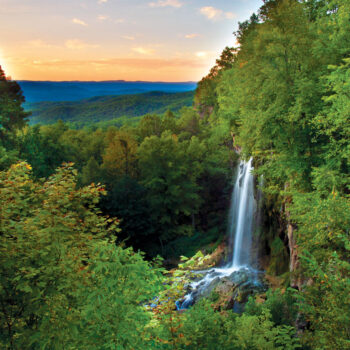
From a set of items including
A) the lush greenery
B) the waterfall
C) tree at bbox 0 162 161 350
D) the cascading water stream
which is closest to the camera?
tree at bbox 0 162 161 350

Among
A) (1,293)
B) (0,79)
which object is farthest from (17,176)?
(0,79)

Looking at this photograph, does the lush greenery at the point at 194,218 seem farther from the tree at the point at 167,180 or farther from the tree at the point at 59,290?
the tree at the point at 167,180

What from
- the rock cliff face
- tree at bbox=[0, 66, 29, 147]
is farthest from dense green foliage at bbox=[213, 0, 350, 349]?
tree at bbox=[0, 66, 29, 147]

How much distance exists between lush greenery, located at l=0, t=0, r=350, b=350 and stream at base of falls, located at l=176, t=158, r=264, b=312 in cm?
175

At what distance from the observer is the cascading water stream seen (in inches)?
789

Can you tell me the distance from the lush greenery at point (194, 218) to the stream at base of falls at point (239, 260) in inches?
69.0

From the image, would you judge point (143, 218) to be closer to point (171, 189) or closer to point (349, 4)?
point (171, 189)

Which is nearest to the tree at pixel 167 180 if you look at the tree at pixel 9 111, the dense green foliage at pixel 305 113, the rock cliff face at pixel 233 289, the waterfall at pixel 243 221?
the waterfall at pixel 243 221

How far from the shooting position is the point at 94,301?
4.41m

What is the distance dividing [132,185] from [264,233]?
12.7m

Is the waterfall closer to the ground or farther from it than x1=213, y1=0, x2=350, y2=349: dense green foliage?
closer to the ground

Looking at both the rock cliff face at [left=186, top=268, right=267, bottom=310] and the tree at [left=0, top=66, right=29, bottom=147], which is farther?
the tree at [left=0, top=66, right=29, bottom=147]

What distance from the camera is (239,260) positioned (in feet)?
70.8

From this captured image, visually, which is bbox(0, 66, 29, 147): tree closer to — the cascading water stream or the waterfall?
the cascading water stream
